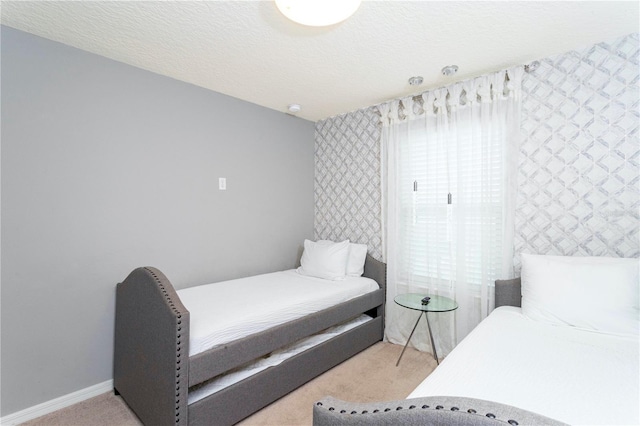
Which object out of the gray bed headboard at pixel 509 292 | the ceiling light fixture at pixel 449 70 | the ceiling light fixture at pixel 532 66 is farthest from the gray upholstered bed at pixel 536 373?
the ceiling light fixture at pixel 449 70

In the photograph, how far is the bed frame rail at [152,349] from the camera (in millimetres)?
1539

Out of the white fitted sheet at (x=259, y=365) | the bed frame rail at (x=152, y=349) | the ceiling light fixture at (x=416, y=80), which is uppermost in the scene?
the ceiling light fixture at (x=416, y=80)

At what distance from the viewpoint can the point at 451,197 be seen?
8.71 feet

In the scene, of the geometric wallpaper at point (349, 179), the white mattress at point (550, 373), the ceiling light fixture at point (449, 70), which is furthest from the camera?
the geometric wallpaper at point (349, 179)

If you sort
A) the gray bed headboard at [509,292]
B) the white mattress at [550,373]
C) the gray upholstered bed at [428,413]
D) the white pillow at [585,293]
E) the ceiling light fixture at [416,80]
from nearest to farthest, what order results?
the gray upholstered bed at [428,413] < the white mattress at [550,373] < the white pillow at [585,293] < the gray bed headboard at [509,292] < the ceiling light fixture at [416,80]

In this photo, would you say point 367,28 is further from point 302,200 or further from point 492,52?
point 302,200

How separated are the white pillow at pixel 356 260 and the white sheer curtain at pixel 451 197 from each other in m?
0.26

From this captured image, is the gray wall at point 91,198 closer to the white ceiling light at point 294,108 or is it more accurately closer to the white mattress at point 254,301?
the white mattress at point 254,301

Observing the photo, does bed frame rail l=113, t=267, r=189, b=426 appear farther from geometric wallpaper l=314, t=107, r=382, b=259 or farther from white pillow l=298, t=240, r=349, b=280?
geometric wallpaper l=314, t=107, r=382, b=259

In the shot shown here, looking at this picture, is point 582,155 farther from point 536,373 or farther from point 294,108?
point 294,108

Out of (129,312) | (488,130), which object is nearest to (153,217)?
(129,312)

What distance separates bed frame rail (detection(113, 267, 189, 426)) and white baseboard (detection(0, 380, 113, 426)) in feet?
0.33

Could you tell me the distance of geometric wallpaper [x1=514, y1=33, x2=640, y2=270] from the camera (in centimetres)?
192

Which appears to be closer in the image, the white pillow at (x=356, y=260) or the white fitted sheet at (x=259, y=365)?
the white fitted sheet at (x=259, y=365)
